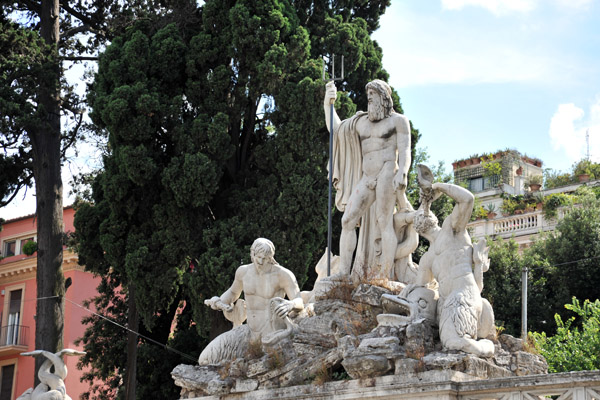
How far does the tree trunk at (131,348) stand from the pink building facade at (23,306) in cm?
676

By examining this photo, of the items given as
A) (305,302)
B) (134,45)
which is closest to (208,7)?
(134,45)

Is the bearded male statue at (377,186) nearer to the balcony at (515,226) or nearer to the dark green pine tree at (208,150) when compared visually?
the dark green pine tree at (208,150)

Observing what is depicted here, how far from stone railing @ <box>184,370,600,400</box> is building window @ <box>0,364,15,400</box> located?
21.1 metres

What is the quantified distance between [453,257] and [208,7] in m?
12.2

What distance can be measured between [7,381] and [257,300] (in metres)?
20.5

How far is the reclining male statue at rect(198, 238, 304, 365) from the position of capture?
12.1 meters

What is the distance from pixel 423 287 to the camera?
440 inches

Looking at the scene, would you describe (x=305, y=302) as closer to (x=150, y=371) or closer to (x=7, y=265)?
(x=150, y=371)

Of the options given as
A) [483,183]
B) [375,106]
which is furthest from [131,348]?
[483,183]

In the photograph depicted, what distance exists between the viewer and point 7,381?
99.8 feet

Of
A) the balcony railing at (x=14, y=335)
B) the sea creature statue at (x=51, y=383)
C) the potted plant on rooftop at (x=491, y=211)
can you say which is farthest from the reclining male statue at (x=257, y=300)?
the potted plant on rooftop at (x=491, y=211)

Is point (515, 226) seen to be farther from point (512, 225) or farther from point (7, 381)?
point (7, 381)

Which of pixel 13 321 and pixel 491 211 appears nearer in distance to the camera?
pixel 13 321

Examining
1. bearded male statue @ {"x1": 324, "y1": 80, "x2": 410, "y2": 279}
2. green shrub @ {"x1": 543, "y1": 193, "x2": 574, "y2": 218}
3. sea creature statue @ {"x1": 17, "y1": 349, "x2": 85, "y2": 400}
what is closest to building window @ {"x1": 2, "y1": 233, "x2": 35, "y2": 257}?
green shrub @ {"x1": 543, "y1": 193, "x2": 574, "y2": 218}
